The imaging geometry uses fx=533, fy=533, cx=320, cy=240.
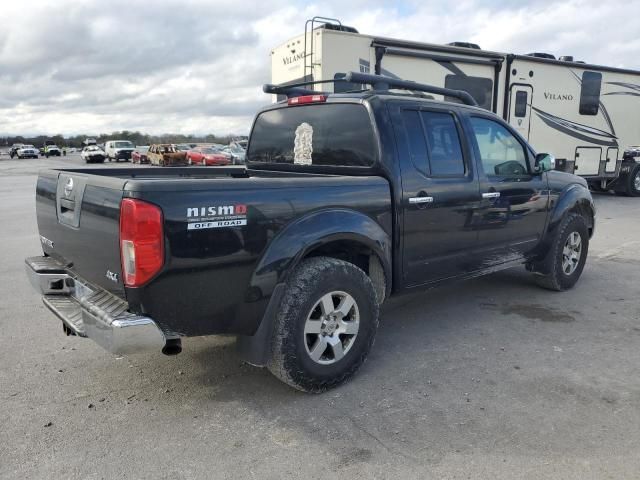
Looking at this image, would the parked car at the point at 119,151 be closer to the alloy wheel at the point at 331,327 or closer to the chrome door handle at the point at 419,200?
the chrome door handle at the point at 419,200

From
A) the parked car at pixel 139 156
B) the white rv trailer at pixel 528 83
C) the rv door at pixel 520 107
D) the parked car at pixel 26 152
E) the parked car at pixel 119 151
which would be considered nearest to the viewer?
Result: the white rv trailer at pixel 528 83

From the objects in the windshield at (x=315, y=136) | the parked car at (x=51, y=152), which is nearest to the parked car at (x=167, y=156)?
the windshield at (x=315, y=136)

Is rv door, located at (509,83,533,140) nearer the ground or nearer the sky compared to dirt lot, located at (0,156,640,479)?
nearer the sky

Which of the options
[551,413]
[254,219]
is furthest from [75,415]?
[551,413]

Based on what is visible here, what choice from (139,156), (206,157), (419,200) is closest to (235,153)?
(206,157)

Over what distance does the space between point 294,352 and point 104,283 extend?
1.17 metres

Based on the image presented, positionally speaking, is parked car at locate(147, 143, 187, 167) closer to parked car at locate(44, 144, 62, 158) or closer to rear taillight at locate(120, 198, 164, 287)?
rear taillight at locate(120, 198, 164, 287)

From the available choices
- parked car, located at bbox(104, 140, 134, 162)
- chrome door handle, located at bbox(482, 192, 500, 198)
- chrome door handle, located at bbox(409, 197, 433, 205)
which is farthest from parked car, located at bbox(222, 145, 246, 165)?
chrome door handle, located at bbox(409, 197, 433, 205)

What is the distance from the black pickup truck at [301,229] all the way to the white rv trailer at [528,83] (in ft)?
13.0

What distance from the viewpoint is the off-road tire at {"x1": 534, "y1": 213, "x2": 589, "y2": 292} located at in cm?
546

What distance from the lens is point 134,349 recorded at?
9.02 feet

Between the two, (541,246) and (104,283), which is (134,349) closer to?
(104,283)

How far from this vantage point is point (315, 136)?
4.27 m

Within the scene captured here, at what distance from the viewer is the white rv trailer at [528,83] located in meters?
9.34
